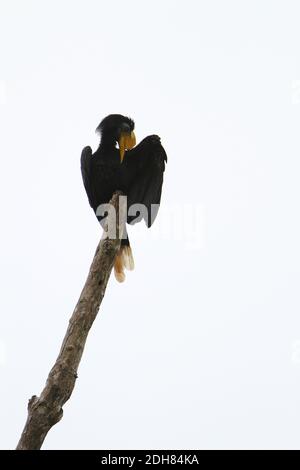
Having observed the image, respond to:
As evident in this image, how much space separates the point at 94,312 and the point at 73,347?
1.37 feet

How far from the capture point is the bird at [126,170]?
8508 mm

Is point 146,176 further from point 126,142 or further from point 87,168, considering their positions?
point 87,168

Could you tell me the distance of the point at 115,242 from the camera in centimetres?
646

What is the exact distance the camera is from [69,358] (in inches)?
209

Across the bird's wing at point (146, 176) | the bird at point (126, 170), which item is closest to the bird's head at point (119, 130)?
the bird at point (126, 170)

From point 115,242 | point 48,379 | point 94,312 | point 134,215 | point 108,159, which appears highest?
point 108,159

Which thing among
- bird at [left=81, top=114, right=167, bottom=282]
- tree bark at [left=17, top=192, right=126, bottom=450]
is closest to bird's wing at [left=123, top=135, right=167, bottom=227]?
bird at [left=81, top=114, right=167, bottom=282]

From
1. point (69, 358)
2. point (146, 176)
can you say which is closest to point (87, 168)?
point (146, 176)

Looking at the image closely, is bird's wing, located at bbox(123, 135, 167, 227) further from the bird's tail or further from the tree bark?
the tree bark

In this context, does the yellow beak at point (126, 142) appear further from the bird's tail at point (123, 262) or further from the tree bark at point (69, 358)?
the tree bark at point (69, 358)

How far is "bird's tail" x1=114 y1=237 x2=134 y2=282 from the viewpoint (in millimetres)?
8047

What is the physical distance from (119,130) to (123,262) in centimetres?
187
